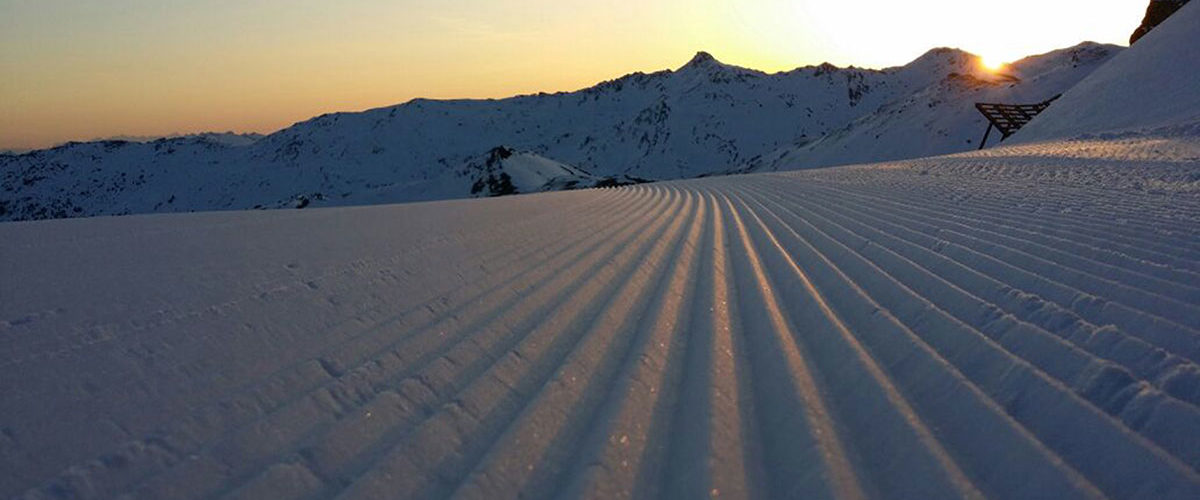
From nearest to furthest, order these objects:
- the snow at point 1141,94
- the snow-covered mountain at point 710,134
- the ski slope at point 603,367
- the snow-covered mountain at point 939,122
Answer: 1. the ski slope at point 603,367
2. the snow at point 1141,94
3. the snow-covered mountain at point 939,122
4. the snow-covered mountain at point 710,134

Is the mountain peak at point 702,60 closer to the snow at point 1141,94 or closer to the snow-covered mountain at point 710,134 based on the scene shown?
the snow-covered mountain at point 710,134

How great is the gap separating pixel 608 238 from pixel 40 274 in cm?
450

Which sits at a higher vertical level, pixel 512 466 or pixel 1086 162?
pixel 1086 162

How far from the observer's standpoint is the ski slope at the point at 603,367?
1996 mm

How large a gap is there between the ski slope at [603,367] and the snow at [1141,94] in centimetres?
1305

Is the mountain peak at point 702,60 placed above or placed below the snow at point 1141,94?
above

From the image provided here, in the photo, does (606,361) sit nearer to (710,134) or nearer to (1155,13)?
(1155,13)

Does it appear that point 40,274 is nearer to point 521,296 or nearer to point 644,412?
point 521,296

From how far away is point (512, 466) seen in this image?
6.93 feet

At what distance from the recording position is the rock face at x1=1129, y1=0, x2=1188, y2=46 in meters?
35.9

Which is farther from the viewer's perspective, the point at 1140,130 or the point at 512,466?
the point at 1140,130

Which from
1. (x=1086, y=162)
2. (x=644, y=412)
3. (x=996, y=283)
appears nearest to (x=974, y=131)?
(x=1086, y=162)

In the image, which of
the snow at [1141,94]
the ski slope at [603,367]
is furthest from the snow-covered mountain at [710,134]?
the ski slope at [603,367]

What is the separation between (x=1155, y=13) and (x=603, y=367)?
48.6m
